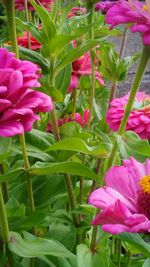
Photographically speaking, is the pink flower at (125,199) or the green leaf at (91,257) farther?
the green leaf at (91,257)

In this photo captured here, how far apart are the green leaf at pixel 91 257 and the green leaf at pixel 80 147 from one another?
9 cm

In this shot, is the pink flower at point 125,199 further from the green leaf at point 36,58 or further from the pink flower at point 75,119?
the pink flower at point 75,119

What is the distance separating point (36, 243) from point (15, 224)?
0.14ft

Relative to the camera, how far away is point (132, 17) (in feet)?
1.41

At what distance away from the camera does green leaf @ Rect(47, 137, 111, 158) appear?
49 cm

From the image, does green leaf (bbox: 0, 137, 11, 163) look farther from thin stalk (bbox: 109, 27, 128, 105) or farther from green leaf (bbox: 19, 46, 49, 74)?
thin stalk (bbox: 109, 27, 128, 105)

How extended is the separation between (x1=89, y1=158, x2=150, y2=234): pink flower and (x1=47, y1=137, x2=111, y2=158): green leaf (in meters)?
0.04

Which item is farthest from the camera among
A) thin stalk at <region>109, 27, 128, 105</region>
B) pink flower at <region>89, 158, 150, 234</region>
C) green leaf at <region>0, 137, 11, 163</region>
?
thin stalk at <region>109, 27, 128, 105</region>

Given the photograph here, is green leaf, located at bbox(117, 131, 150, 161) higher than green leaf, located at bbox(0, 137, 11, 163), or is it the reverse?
green leaf, located at bbox(0, 137, 11, 163)

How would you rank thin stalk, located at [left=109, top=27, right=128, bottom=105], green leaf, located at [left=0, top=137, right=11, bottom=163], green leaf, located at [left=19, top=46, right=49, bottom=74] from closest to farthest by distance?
green leaf, located at [left=0, top=137, right=11, bottom=163] < green leaf, located at [left=19, top=46, right=49, bottom=74] < thin stalk, located at [left=109, top=27, right=128, bottom=105]

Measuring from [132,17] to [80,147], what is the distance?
0.41 feet

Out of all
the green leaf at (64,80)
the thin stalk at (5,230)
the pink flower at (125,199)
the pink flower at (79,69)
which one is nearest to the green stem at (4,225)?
the thin stalk at (5,230)

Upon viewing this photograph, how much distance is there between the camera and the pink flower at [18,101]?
387 millimetres

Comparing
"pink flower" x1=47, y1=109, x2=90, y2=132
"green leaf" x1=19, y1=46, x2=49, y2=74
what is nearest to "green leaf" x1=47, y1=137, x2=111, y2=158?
"green leaf" x1=19, y1=46, x2=49, y2=74
